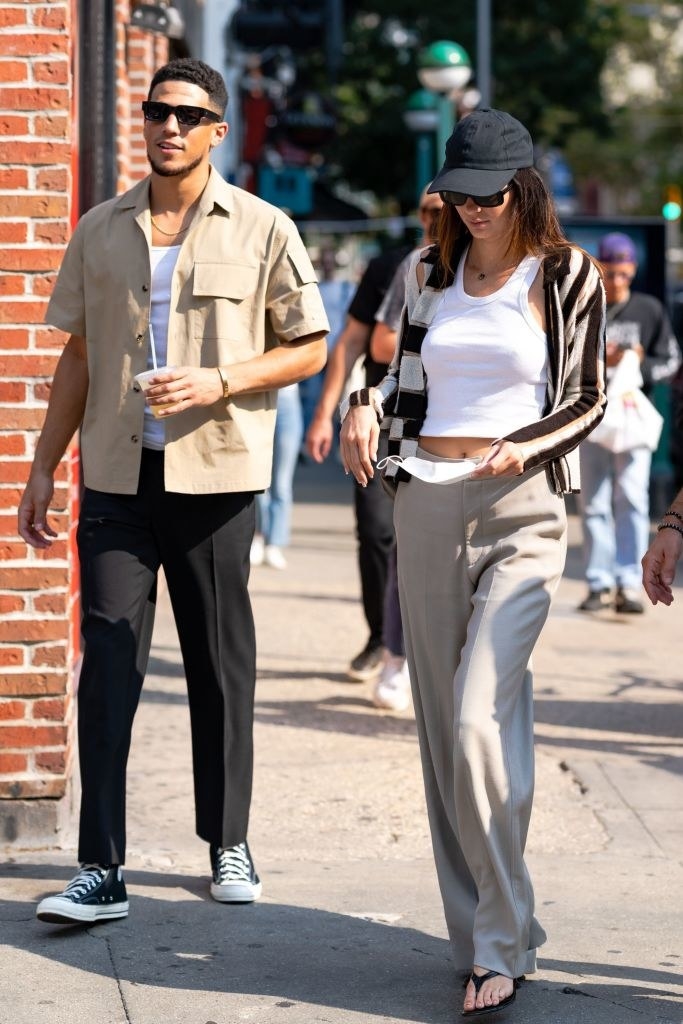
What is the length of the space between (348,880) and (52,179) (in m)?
2.21

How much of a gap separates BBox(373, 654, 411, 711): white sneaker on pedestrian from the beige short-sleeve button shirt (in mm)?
2708

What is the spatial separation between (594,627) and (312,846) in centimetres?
430

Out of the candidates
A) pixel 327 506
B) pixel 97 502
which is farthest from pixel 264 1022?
pixel 327 506

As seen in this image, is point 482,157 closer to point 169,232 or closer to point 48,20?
point 169,232

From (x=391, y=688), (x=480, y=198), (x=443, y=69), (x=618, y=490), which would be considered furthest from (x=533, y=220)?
(x=443, y=69)

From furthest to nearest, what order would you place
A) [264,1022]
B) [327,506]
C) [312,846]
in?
[327,506], [312,846], [264,1022]

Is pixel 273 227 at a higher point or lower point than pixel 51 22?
lower

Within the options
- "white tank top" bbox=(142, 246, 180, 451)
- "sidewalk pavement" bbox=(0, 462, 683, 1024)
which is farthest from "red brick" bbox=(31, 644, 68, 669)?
"white tank top" bbox=(142, 246, 180, 451)

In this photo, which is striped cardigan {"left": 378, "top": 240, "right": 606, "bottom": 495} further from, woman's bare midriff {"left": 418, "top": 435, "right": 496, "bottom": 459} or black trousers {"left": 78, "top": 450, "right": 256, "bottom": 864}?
black trousers {"left": 78, "top": 450, "right": 256, "bottom": 864}

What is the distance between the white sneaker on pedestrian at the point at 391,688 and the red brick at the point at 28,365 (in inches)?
102

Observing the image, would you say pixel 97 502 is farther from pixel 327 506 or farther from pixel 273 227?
pixel 327 506

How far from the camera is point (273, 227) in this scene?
15.4ft

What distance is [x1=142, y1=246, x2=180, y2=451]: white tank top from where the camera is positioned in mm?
4566

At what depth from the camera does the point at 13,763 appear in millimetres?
5141
